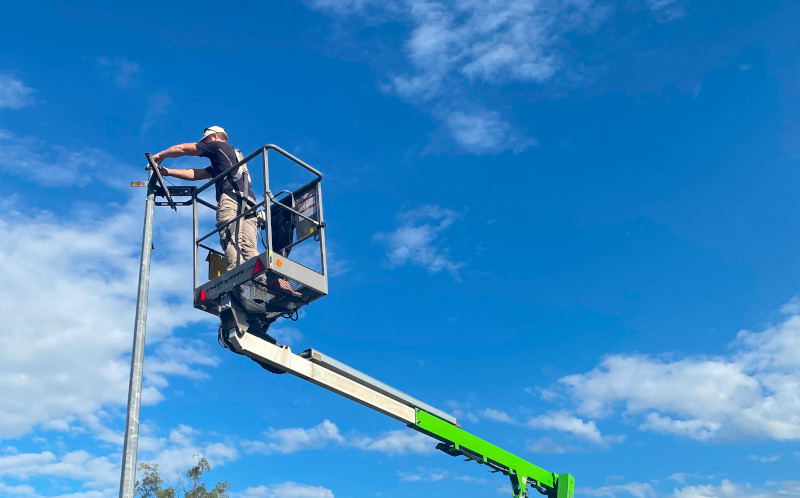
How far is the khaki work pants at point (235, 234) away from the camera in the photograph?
11.4m

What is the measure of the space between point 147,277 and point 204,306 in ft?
9.60

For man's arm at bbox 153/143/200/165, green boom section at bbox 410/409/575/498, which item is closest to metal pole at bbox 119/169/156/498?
man's arm at bbox 153/143/200/165

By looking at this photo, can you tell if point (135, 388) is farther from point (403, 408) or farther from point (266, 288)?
point (403, 408)

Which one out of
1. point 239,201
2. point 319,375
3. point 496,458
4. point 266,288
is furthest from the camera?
point 496,458

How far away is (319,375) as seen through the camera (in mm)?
12641

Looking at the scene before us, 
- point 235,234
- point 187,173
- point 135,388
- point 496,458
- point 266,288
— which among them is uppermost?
point 187,173

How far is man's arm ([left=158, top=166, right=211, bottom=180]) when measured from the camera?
11202 millimetres

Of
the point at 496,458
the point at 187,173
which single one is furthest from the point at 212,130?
the point at 496,458

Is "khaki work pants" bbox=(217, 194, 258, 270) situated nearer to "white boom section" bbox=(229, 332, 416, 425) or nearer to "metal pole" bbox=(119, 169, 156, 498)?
"white boom section" bbox=(229, 332, 416, 425)

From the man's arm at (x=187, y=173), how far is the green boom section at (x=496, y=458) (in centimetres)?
603

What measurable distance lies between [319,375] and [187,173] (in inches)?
150

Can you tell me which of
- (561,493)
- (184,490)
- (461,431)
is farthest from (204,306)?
(184,490)

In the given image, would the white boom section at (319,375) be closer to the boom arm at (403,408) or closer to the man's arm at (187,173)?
the boom arm at (403,408)

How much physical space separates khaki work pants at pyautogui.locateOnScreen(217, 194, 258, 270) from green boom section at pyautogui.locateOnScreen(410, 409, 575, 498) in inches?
203
